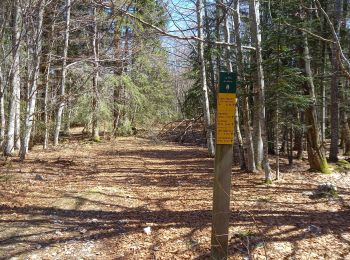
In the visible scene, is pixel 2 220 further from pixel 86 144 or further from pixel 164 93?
pixel 164 93

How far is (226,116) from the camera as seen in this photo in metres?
3.87

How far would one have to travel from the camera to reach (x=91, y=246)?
486cm

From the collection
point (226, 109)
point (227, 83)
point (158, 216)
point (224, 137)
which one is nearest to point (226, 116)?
point (226, 109)

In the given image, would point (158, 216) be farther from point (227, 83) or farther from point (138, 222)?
point (227, 83)

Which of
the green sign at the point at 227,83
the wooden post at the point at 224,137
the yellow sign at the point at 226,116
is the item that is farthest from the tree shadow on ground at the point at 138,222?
the green sign at the point at 227,83

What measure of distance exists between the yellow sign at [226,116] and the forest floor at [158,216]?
34.5 inches

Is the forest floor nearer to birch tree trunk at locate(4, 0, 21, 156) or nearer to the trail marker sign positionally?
the trail marker sign

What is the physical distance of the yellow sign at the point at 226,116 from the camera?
3.85 metres

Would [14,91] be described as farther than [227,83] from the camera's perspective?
Yes

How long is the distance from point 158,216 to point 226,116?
303 centimetres

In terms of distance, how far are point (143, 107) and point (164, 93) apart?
291 cm

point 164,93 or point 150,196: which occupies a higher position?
point 164,93

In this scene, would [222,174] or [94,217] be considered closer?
[222,174]

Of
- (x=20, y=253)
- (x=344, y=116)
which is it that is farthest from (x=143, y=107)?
(x=20, y=253)
